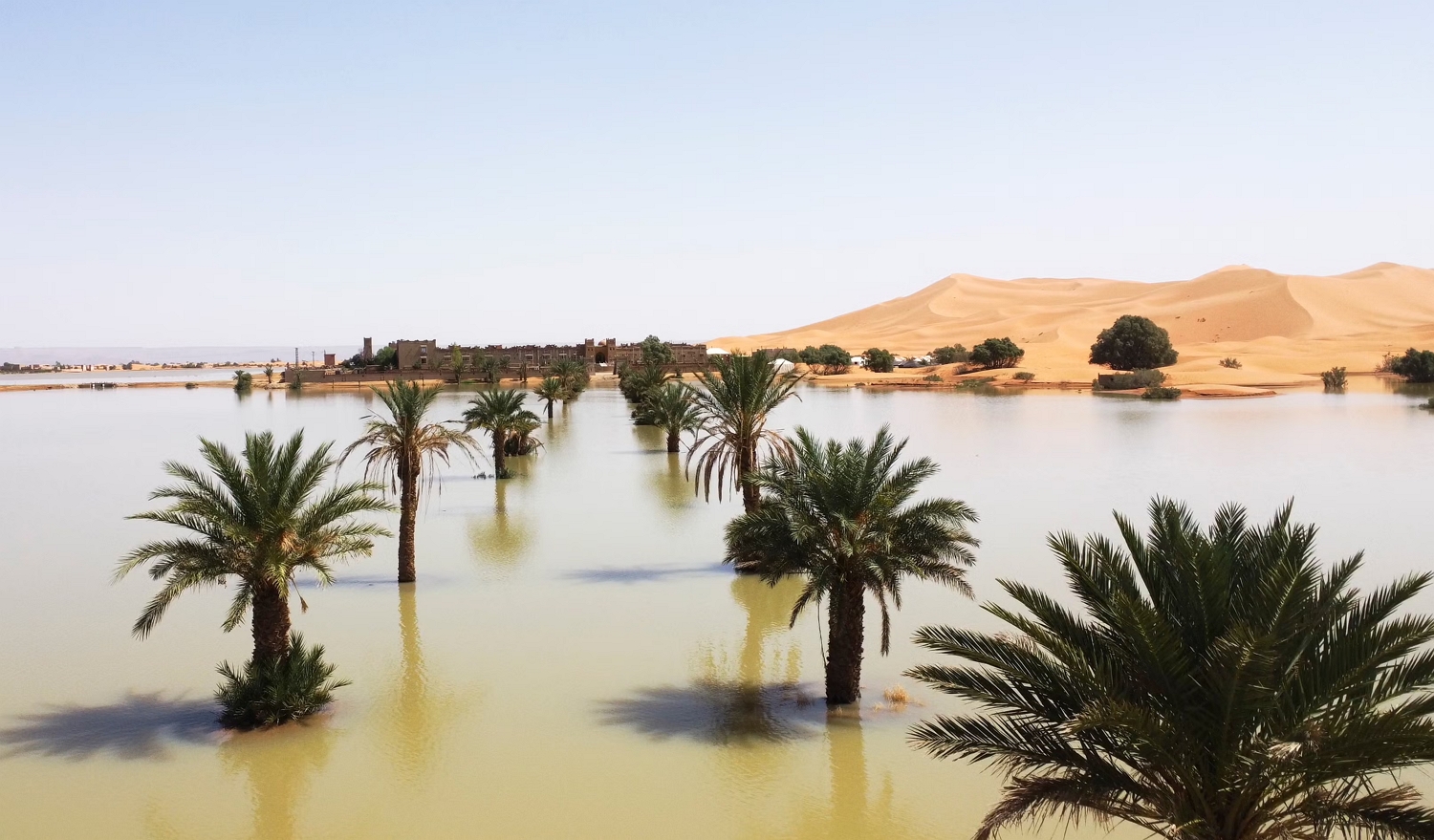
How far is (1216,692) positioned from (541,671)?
9.26m

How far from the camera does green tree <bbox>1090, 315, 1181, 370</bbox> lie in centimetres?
7769

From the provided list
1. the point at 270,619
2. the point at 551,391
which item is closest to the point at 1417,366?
the point at 551,391

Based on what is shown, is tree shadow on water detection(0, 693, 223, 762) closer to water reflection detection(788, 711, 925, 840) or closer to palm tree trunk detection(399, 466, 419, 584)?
palm tree trunk detection(399, 466, 419, 584)

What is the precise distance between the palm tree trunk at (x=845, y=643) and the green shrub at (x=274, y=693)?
5893 mm

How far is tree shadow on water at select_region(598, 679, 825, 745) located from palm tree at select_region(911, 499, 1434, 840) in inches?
175

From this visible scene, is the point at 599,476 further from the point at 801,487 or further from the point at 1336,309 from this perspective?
the point at 1336,309

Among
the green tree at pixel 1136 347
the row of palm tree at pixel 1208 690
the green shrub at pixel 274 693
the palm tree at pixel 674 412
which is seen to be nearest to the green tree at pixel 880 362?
the green tree at pixel 1136 347

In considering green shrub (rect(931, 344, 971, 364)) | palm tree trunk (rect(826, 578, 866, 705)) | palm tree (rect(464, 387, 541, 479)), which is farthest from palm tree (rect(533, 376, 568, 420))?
green shrub (rect(931, 344, 971, 364))

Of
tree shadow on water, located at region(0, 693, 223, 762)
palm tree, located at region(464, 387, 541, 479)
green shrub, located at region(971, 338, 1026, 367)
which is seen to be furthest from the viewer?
green shrub, located at region(971, 338, 1026, 367)

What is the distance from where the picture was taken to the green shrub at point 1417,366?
68.7 m

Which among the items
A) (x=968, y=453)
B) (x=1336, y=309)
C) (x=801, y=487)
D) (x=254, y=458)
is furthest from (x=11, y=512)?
(x=1336, y=309)

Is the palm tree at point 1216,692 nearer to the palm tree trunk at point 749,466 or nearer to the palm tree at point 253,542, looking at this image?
the palm tree at point 253,542

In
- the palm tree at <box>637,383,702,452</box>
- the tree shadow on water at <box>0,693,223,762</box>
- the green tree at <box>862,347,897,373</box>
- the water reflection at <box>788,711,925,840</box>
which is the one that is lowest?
the water reflection at <box>788,711,925,840</box>

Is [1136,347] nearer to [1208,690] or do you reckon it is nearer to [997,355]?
[997,355]
